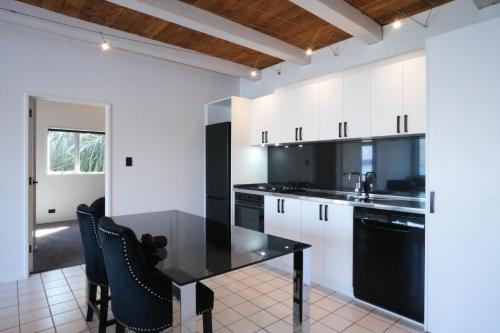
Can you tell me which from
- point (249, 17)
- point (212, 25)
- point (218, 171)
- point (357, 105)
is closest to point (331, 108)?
point (357, 105)

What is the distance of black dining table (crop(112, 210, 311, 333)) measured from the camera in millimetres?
1214

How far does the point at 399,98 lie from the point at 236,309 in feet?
8.11

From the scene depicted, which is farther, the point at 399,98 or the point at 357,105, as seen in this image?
the point at 357,105

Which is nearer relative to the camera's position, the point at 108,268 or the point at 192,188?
the point at 108,268

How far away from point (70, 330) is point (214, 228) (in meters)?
1.38

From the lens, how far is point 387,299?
7.91 feet

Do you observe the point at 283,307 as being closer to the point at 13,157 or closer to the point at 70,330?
the point at 70,330

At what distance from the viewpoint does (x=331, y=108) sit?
3238 mm

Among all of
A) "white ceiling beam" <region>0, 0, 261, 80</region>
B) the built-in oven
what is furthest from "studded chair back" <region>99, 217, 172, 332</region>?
"white ceiling beam" <region>0, 0, 261, 80</region>

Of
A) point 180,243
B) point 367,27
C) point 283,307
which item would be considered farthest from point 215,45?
A: point 283,307

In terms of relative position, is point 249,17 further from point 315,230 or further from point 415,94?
point 315,230

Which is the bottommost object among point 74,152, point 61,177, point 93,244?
point 93,244

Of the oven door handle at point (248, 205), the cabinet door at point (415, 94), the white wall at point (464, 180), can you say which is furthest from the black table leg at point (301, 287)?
the oven door handle at point (248, 205)

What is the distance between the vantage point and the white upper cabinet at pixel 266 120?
3.89 m
